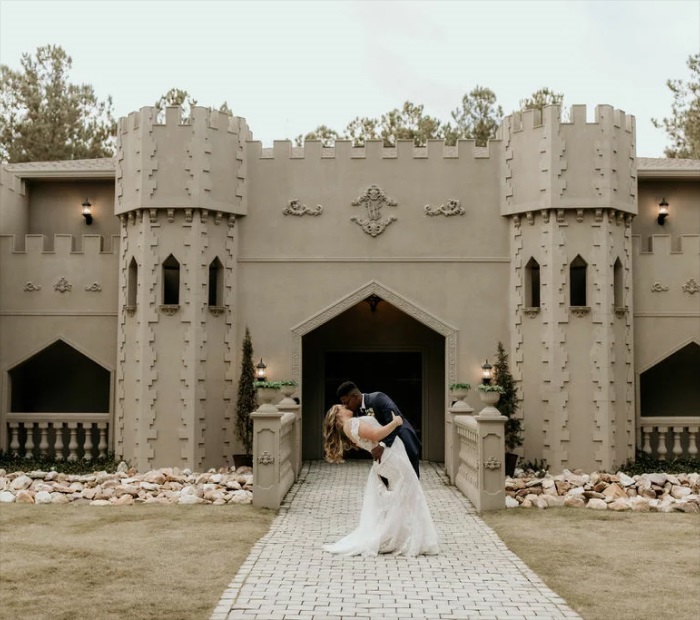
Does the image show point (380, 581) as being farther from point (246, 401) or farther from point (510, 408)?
point (246, 401)

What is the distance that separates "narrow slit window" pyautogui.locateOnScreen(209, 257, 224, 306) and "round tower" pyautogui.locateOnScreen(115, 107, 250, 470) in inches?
0.9

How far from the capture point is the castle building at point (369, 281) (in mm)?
17078

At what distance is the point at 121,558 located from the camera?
917 centimetres

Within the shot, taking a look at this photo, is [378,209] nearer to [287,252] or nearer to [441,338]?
[287,252]

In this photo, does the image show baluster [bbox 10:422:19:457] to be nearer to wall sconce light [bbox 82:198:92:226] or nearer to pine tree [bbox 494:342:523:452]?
wall sconce light [bbox 82:198:92:226]

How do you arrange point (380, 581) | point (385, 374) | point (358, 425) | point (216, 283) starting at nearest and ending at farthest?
point (380, 581) < point (358, 425) < point (216, 283) < point (385, 374)

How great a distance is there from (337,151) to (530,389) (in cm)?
629

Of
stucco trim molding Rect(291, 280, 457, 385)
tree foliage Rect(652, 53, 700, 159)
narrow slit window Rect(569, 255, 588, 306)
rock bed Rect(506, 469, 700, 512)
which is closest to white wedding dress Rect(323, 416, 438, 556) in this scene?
rock bed Rect(506, 469, 700, 512)

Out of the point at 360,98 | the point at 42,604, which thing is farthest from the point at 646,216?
the point at 360,98

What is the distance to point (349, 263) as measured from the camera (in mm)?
18062

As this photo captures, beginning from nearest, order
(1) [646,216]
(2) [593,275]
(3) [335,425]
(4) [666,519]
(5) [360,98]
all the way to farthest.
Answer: (3) [335,425], (4) [666,519], (2) [593,275], (1) [646,216], (5) [360,98]

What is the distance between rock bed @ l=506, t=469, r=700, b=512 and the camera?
12953 mm

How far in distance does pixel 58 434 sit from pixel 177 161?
615 centimetres

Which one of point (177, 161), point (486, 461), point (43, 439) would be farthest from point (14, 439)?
point (486, 461)
